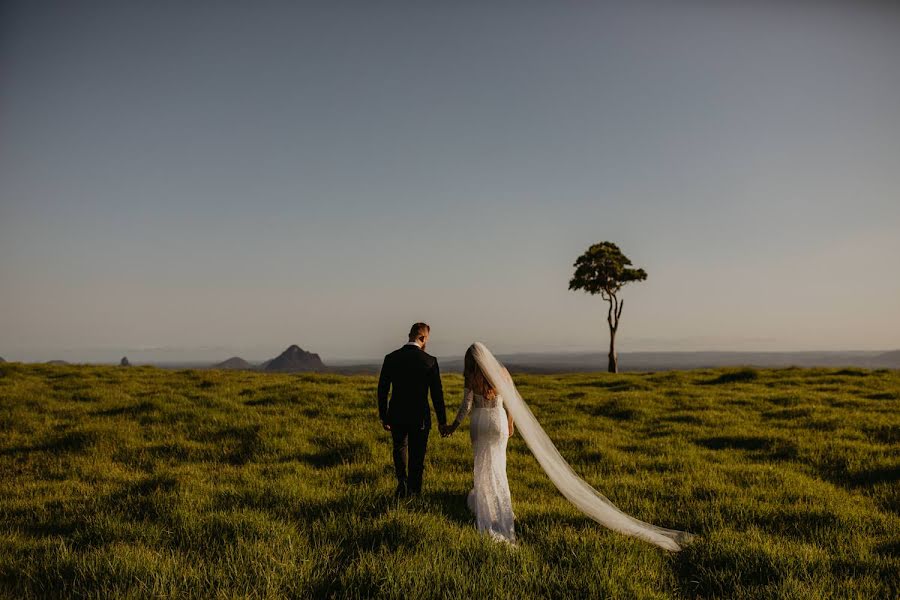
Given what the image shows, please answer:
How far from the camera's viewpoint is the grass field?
17.8ft

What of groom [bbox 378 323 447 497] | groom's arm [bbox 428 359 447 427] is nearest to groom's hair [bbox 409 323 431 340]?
groom [bbox 378 323 447 497]

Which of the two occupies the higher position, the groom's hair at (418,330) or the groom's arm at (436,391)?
the groom's hair at (418,330)

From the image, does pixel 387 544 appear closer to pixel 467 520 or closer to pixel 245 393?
pixel 467 520

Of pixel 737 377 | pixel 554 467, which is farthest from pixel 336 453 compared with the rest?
pixel 737 377

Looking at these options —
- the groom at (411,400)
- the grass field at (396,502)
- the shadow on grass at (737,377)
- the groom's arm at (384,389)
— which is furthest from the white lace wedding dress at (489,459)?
the shadow on grass at (737,377)

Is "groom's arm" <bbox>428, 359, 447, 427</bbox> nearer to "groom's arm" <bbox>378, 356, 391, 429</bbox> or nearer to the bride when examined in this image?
the bride

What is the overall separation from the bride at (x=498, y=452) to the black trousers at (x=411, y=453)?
0.65 meters

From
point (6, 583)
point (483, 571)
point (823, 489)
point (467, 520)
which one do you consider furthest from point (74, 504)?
point (823, 489)

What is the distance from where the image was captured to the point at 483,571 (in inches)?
216

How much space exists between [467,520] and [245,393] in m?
14.9

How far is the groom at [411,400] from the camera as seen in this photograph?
854cm

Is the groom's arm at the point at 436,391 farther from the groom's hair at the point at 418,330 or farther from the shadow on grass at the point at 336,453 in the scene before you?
the shadow on grass at the point at 336,453

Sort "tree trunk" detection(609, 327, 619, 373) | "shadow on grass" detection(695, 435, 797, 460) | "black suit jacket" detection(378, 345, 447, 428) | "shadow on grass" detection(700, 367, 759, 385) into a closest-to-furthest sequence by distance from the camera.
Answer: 1. "black suit jacket" detection(378, 345, 447, 428)
2. "shadow on grass" detection(695, 435, 797, 460)
3. "shadow on grass" detection(700, 367, 759, 385)
4. "tree trunk" detection(609, 327, 619, 373)

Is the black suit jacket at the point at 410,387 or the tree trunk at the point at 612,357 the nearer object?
the black suit jacket at the point at 410,387
